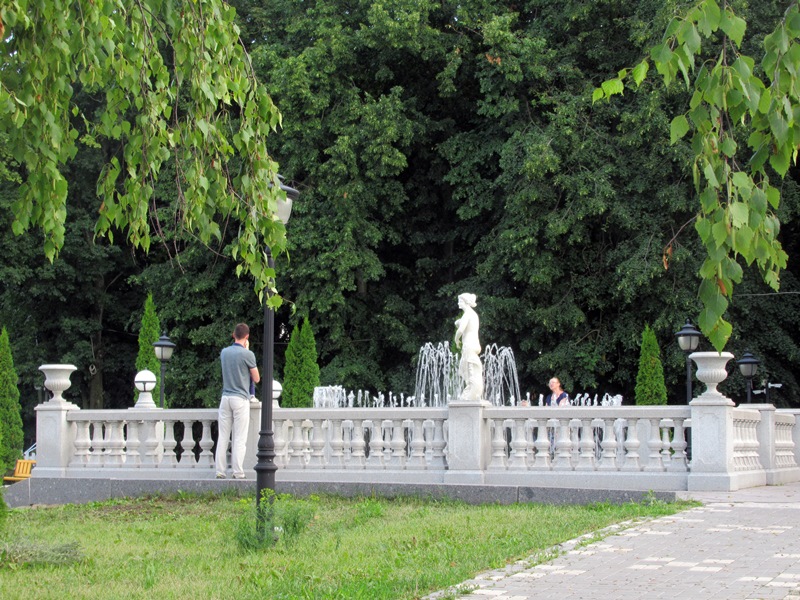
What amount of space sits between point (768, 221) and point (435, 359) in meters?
27.6

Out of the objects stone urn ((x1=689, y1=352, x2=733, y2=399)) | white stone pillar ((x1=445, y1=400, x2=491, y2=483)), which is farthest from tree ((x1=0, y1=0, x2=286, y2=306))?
stone urn ((x1=689, y1=352, x2=733, y2=399))

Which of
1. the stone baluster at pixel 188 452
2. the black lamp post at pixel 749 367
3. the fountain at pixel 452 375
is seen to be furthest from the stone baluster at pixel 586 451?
the fountain at pixel 452 375

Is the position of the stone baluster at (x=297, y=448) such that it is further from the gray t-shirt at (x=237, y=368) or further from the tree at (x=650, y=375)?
the tree at (x=650, y=375)

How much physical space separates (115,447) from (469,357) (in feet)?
18.1

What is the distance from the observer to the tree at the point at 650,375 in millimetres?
27750

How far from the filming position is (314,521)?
12.2 metres

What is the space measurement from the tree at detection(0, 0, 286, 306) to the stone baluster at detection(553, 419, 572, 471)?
7.86 m

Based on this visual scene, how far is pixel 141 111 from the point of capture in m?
7.36

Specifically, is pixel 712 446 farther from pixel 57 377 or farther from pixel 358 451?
pixel 57 377

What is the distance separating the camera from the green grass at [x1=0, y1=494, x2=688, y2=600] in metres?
7.95

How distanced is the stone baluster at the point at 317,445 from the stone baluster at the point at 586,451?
364 centimetres

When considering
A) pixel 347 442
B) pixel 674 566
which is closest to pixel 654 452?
pixel 347 442

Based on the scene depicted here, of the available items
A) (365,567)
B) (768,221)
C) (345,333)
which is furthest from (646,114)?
(768,221)

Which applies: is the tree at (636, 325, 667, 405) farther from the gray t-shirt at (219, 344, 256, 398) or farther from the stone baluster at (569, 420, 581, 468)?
the gray t-shirt at (219, 344, 256, 398)
